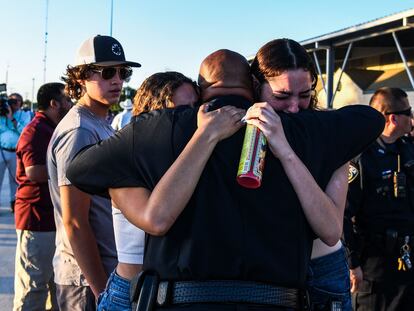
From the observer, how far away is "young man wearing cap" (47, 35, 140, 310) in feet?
7.46

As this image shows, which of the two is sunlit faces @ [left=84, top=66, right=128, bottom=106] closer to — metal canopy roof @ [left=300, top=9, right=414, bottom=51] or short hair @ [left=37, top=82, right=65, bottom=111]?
short hair @ [left=37, top=82, right=65, bottom=111]

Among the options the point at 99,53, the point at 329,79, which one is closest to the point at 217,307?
the point at 99,53

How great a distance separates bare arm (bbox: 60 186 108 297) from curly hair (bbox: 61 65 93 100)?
715mm

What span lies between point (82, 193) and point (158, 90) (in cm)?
60

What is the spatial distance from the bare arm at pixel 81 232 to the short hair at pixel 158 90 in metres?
0.50

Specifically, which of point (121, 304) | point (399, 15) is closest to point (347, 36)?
point (399, 15)

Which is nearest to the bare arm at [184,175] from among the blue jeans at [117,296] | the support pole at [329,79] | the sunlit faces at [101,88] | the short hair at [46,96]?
the blue jeans at [117,296]

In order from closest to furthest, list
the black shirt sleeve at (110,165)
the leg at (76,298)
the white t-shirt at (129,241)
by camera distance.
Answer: the black shirt sleeve at (110,165)
the white t-shirt at (129,241)
the leg at (76,298)

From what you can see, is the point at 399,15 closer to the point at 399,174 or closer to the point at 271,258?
the point at 399,174

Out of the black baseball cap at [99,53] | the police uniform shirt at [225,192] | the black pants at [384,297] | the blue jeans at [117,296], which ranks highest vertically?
the black baseball cap at [99,53]

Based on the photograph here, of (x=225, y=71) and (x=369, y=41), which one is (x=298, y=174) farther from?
(x=369, y=41)

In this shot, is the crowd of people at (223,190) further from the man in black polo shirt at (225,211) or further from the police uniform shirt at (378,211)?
the police uniform shirt at (378,211)

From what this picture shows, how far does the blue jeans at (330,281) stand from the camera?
6.66ft

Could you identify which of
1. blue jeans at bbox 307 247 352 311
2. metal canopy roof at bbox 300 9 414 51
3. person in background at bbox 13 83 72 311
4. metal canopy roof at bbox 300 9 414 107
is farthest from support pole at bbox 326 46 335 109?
blue jeans at bbox 307 247 352 311
